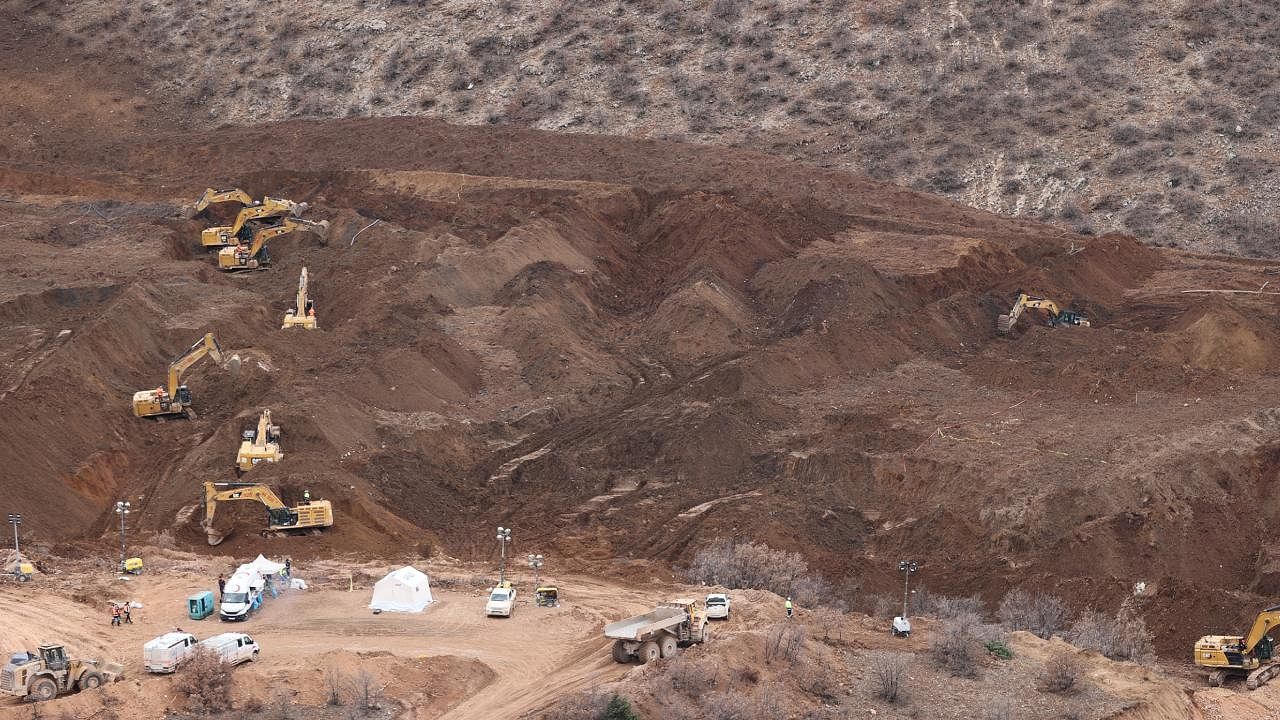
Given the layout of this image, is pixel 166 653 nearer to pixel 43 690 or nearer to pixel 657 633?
pixel 43 690

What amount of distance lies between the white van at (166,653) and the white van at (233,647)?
360 mm

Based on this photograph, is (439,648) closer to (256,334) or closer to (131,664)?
(131,664)

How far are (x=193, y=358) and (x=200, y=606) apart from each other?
715 inches

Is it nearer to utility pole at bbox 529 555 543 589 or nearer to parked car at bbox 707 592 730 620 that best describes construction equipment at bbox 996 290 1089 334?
utility pole at bbox 529 555 543 589

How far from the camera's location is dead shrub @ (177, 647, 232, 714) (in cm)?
3172

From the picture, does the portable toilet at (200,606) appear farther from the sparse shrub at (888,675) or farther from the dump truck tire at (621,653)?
the sparse shrub at (888,675)

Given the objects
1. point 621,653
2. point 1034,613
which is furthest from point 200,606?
point 1034,613

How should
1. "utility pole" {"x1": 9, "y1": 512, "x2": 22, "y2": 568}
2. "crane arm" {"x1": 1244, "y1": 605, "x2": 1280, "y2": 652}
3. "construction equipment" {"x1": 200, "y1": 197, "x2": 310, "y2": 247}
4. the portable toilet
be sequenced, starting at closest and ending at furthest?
1. the portable toilet
2. "crane arm" {"x1": 1244, "y1": 605, "x2": 1280, "y2": 652}
3. "utility pole" {"x1": 9, "y1": 512, "x2": 22, "y2": 568}
4. "construction equipment" {"x1": 200, "y1": 197, "x2": 310, "y2": 247}

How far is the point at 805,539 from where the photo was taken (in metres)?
45.2

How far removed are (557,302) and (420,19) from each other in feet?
125

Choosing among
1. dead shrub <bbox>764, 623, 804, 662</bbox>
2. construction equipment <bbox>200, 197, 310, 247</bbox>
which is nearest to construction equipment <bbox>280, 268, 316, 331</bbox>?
construction equipment <bbox>200, 197, 310, 247</bbox>

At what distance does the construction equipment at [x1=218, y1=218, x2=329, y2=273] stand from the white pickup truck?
35.1 meters

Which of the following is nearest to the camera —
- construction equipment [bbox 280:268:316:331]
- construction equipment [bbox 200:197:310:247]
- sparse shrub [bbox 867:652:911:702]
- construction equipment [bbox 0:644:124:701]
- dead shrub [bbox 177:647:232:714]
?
dead shrub [bbox 177:647:232:714]

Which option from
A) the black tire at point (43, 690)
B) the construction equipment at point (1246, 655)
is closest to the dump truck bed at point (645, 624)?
the black tire at point (43, 690)
